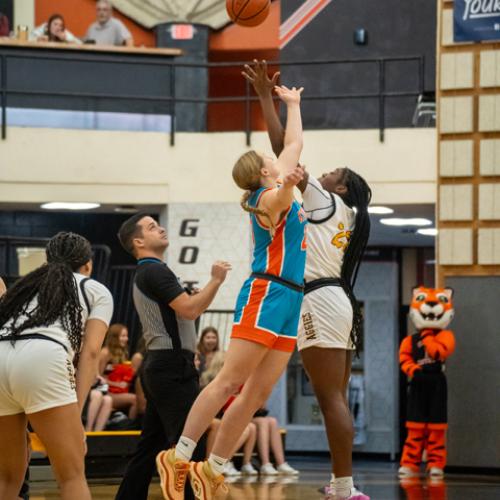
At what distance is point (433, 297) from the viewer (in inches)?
502

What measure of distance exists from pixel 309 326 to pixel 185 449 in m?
1.07

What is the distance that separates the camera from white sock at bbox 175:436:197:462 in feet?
22.0

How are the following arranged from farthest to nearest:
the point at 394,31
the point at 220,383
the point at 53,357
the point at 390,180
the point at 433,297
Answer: the point at 394,31, the point at 390,180, the point at 433,297, the point at 220,383, the point at 53,357

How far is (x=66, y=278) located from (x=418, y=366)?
309 inches

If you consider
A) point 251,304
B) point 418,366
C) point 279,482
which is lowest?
point 279,482

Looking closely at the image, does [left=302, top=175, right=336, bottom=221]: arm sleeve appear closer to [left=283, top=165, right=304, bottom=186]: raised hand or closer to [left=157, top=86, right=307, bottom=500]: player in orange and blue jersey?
[left=157, top=86, right=307, bottom=500]: player in orange and blue jersey

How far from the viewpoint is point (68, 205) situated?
16688mm

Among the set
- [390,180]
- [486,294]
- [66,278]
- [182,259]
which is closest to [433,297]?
[486,294]

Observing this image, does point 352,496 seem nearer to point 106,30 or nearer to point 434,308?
point 434,308

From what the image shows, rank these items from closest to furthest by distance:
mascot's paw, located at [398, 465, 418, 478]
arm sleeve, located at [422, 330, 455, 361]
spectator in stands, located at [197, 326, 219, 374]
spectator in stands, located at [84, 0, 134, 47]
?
arm sleeve, located at [422, 330, 455, 361]
mascot's paw, located at [398, 465, 418, 478]
spectator in stands, located at [197, 326, 219, 374]
spectator in stands, located at [84, 0, 134, 47]

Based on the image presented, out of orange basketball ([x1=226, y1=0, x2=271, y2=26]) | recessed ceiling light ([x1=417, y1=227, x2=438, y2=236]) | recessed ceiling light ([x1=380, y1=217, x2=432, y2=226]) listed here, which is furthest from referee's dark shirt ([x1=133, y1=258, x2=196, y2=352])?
recessed ceiling light ([x1=417, y1=227, x2=438, y2=236])

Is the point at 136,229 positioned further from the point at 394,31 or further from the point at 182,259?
the point at 394,31

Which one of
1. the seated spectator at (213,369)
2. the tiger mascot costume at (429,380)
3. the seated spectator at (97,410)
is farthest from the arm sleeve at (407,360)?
the seated spectator at (97,410)

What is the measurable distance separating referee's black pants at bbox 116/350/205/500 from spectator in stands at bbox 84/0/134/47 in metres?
11.4
